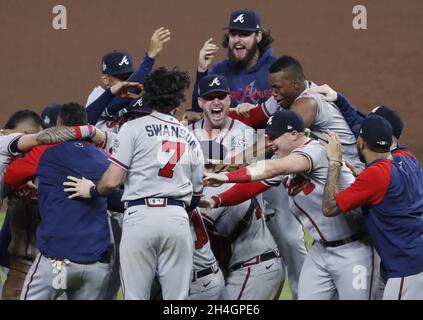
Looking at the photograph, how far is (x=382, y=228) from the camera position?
566cm

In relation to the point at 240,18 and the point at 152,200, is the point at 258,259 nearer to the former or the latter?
the point at 152,200

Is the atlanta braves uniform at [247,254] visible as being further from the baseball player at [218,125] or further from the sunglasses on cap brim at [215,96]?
the sunglasses on cap brim at [215,96]

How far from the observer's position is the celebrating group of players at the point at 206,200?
5.63 meters

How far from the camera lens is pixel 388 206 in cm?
563

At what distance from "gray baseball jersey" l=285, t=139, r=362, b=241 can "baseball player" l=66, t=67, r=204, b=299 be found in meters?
0.80

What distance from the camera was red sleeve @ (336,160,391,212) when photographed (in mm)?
5594

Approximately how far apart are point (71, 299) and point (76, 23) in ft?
29.6

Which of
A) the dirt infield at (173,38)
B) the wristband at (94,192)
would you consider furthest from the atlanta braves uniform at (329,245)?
the dirt infield at (173,38)

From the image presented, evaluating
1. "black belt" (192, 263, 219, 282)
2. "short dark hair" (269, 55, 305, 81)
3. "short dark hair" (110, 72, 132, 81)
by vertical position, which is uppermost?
"short dark hair" (269, 55, 305, 81)

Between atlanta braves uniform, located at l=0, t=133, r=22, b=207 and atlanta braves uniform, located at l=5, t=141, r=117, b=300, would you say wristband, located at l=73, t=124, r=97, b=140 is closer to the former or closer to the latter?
atlanta braves uniform, located at l=5, t=141, r=117, b=300

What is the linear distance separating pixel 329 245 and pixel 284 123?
0.88 meters

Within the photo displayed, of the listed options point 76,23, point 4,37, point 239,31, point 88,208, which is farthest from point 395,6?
point 88,208

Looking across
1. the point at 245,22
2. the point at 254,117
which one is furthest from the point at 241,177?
the point at 245,22

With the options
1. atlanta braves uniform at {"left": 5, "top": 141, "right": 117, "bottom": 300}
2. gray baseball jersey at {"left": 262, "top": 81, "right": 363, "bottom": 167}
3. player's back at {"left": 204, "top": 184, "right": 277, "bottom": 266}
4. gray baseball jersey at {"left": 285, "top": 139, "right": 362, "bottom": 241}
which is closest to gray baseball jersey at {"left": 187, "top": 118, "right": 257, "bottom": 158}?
player's back at {"left": 204, "top": 184, "right": 277, "bottom": 266}
